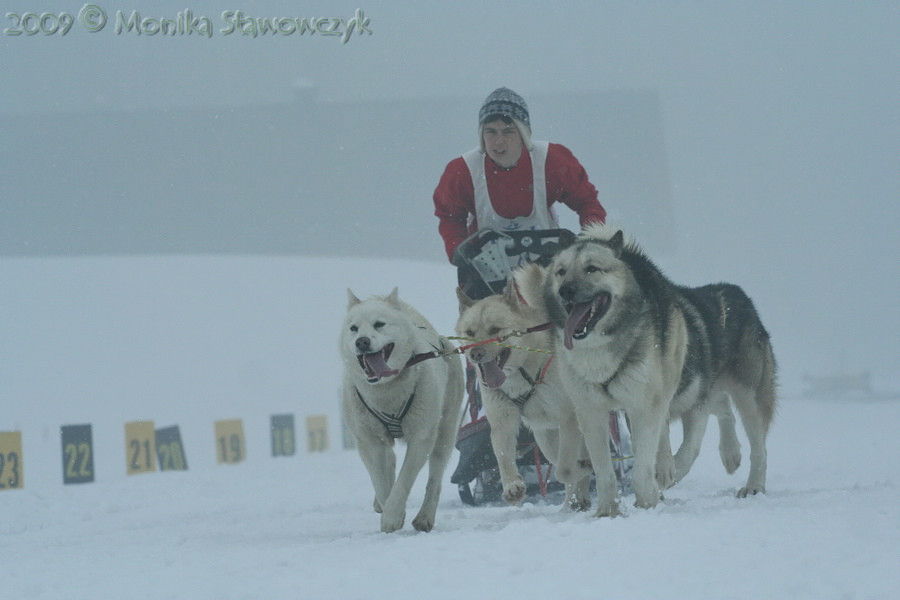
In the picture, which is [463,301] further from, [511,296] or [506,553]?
[506,553]

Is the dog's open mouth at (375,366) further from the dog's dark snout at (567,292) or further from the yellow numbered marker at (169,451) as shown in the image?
the yellow numbered marker at (169,451)

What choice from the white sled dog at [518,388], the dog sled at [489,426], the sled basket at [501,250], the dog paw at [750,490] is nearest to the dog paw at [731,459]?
the dog paw at [750,490]

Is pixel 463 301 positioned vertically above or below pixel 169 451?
above

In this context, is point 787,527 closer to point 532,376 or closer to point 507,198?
point 532,376

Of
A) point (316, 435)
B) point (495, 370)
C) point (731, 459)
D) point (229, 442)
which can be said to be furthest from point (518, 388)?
point (316, 435)

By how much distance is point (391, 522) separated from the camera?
3.35 m

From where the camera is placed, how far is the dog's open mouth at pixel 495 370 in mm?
3631

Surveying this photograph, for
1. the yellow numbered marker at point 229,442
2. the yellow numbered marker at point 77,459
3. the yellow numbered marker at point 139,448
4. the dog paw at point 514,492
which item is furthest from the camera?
the yellow numbered marker at point 229,442

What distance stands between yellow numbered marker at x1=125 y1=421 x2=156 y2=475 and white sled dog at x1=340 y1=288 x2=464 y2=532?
7.55 metres

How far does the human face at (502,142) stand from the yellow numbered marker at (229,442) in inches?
370

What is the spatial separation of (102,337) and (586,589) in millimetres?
25415

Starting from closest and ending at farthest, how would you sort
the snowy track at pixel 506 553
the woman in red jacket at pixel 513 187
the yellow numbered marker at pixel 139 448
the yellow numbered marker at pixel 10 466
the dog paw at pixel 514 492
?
1. the snowy track at pixel 506 553
2. the dog paw at pixel 514 492
3. the woman in red jacket at pixel 513 187
4. the yellow numbered marker at pixel 10 466
5. the yellow numbered marker at pixel 139 448

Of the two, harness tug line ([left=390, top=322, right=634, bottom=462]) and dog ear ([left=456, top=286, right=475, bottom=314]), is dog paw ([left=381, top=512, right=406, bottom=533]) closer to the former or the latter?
harness tug line ([left=390, top=322, right=634, bottom=462])

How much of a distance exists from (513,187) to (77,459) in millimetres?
6824
